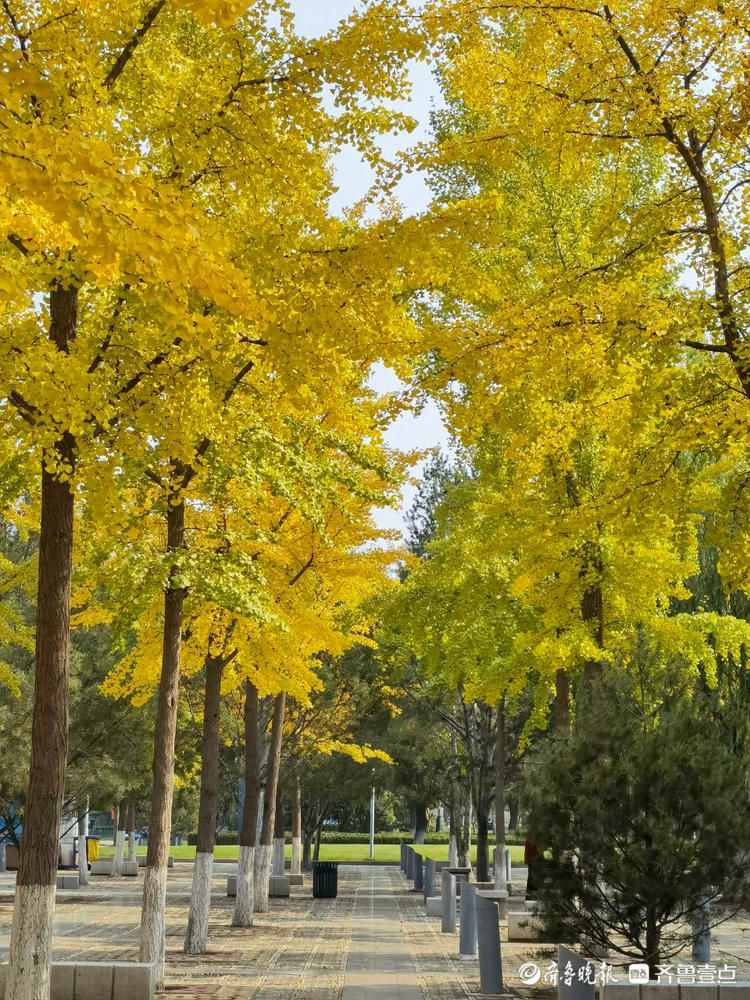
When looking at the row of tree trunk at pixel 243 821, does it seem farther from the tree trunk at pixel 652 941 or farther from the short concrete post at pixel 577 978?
the short concrete post at pixel 577 978

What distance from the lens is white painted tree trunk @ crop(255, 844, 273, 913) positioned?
2236cm

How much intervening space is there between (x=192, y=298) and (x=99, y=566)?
362 cm

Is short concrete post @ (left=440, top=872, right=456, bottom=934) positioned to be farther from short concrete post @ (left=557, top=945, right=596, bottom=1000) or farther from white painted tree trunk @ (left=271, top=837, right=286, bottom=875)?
white painted tree trunk @ (left=271, top=837, right=286, bottom=875)

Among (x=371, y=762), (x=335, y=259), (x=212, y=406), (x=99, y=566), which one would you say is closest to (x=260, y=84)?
(x=335, y=259)

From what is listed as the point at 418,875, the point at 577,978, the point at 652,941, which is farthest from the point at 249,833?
the point at 418,875

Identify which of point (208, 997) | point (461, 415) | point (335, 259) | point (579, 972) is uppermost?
point (335, 259)

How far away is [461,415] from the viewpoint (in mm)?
9281

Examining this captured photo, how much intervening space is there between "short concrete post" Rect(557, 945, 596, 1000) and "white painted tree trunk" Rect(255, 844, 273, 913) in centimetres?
1510

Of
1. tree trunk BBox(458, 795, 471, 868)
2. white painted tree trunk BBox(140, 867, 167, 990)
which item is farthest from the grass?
white painted tree trunk BBox(140, 867, 167, 990)

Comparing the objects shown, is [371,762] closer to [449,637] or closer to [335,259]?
[449,637]

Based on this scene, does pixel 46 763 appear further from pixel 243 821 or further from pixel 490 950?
pixel 243 821

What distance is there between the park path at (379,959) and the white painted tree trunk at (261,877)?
191 cm

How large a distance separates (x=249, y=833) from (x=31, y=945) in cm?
1197

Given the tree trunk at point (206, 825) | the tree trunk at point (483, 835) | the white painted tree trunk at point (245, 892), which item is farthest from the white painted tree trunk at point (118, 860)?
the tree trunk at point (206, 825)
